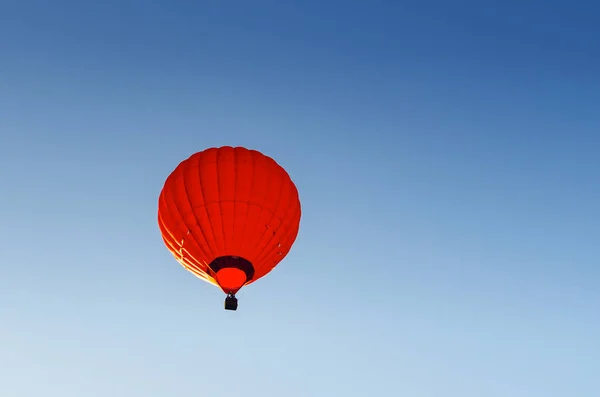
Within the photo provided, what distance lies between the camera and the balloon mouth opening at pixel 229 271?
2264 centimetres

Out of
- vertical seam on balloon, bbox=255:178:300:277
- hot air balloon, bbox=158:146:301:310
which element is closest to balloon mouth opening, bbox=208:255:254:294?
hot air balloon, bbox=158:146:301:310

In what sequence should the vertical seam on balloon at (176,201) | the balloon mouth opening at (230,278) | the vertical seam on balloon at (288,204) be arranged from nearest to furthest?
the balloon mouth opening at (230,278), the vertical seam on balloon at (176,201), the vertical seam on balloon at (288,204)

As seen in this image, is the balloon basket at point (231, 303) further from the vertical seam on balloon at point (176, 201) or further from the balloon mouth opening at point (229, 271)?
the vertical seam on balloon at point (176, 201)

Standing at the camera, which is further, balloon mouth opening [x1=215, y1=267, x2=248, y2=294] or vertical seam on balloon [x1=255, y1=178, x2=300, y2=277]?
vertical seam on balloon [x1=255, y1=178, x2=300, y2=277]

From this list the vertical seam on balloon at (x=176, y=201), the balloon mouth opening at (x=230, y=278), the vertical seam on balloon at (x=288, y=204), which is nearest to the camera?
the balloon mouth opening at (x=230, y=278)

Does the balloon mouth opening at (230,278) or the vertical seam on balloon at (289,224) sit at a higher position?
the vertical seam on balloon at (289,224)

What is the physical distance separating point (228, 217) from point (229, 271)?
1520mm

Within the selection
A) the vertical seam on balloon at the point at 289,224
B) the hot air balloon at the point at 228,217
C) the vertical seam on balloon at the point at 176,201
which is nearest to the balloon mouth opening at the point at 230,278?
the hot air balloon at the point at 228,217

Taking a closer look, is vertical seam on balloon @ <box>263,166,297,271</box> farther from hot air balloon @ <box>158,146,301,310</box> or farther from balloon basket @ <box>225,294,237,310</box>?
balloon basket @ <box>225,294,237,310</box>

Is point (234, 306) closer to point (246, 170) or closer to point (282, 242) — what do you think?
point (282, 242)

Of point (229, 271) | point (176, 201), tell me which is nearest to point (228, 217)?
point (229, 271)

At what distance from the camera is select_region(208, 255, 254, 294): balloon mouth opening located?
22.6 m

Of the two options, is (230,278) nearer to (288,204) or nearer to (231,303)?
(231,303)

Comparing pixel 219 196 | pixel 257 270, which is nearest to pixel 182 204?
pixel 219 196
